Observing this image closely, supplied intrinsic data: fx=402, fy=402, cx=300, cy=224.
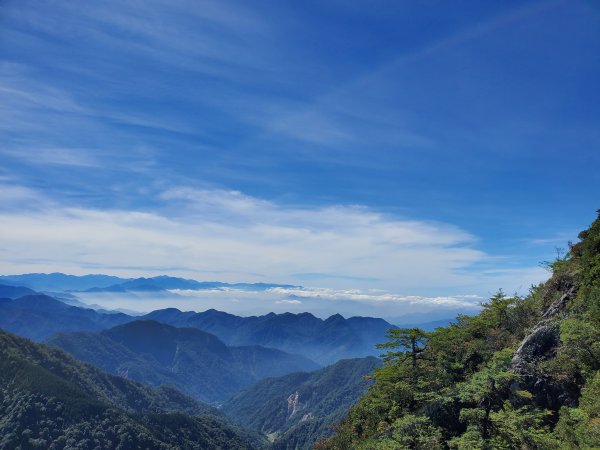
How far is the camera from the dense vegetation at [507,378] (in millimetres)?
25875

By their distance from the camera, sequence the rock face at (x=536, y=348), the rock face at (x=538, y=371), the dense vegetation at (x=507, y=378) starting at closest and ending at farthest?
the dense vegetation at (x=507, y=378) < the rock face at (x=538, y=371) < the rock face at (x=536, y=348)

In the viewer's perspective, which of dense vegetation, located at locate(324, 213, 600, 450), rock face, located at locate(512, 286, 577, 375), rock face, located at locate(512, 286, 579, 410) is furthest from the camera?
rock face, located at locate(512, 286, 577, 375)

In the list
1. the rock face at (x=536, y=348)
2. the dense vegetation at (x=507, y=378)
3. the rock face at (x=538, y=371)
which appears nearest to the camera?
the dense vegetation at (x=507, y=378)

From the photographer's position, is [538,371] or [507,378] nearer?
[507,378]

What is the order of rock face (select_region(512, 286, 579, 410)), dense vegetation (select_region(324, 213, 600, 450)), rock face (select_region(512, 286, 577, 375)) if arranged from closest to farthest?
1. dense vegetation (select_region(324, 213, 600, 450))
2. rock face (select_region(512, 286, 579, 410))
3. rock face (select_region(512, 286, 577, 375))

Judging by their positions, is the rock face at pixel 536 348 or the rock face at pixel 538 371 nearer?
the rock face at pixel 538 371

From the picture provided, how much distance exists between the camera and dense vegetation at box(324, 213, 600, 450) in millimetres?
25875

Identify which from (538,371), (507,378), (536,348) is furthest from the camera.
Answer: (536,348)

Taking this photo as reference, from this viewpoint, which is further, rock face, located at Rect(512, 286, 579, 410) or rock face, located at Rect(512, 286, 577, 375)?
rock face, located at Rect(512, 286, 577, 375)

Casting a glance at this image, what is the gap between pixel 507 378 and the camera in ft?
95.9

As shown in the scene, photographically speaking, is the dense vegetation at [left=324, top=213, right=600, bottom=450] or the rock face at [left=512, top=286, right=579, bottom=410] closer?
the dense vegetation at [left=324, top=213, right=600, bottom=450]

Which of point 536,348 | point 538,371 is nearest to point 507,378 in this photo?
point 538,371

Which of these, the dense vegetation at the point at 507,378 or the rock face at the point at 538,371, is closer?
the dense vegetation at the point at 507,378

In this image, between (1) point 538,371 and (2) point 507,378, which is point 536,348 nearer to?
(1) point 538,371
